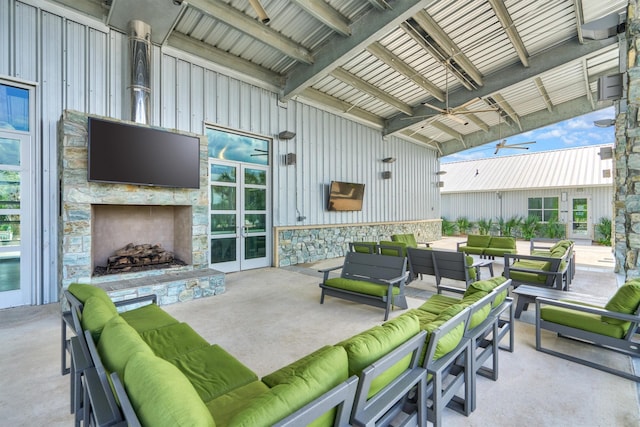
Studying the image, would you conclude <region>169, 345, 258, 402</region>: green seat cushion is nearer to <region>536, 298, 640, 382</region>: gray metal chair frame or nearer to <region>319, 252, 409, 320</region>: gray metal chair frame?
<region>319, 252, 409, 320</region>: gray metal chair frame

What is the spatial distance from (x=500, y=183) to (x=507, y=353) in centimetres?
1415

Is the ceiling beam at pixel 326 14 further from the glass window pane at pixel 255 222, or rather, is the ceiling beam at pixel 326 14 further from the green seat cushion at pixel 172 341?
the green seat cushion at pixel 172 341

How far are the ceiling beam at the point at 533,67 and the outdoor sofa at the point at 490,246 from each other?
3827mm

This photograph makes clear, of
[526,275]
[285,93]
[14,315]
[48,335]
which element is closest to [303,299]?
[48,335]

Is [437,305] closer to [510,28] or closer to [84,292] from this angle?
[84,292]

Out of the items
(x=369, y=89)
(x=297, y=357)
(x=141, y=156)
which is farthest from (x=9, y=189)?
(x=369, y=89)

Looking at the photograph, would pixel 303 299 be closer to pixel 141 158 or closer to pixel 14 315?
pixel 141 158

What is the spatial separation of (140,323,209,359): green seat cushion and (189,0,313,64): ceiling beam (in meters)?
4.81

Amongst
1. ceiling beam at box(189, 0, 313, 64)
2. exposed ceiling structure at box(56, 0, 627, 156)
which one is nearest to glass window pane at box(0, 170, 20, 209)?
exposed ceiling structure at box(56, 0, 627, 156)

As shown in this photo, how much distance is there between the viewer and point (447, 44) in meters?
6.59

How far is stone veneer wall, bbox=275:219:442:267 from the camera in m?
7.85

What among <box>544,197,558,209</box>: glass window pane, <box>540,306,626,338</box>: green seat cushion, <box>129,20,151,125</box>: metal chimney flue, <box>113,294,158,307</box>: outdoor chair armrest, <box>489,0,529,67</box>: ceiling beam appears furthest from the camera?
<box>544,197,558,209</box>: glass window pane

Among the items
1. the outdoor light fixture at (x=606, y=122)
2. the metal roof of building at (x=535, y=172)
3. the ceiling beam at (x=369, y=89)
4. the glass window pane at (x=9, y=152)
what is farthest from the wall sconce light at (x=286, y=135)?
the metal roof of building at (x=535, y=172)

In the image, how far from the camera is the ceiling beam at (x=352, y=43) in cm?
517
